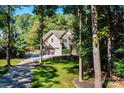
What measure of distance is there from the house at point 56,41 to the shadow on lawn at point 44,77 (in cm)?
55

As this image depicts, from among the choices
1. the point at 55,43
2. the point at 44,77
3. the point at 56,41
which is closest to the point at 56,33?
the point at 55,43

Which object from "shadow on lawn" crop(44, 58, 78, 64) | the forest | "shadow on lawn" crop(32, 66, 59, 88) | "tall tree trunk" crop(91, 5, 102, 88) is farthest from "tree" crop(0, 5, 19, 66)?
"tall tree trunk" crop(91, 5, 102, 88)

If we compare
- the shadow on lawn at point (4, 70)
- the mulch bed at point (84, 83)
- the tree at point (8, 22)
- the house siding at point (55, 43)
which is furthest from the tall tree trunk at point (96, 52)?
the shadow on lawn at point (4, 70)

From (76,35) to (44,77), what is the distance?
6.06 ft

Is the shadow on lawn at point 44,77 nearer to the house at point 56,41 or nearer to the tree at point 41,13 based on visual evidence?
the tree at point 41,13

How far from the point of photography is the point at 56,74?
10062 millimetres

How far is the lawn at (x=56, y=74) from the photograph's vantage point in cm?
908

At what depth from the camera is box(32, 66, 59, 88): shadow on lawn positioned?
356 inches

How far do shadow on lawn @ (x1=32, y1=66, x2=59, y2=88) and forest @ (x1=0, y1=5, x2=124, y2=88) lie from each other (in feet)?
0.30

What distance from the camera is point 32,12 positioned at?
9.99 m

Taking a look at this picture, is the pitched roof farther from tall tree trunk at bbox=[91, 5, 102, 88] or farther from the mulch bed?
tall tree trunk at bbox=[91, 5, 102, 88]

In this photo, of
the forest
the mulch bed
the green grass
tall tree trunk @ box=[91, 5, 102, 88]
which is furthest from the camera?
the green grass

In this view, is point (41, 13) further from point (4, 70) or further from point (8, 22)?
point (4, 70)
